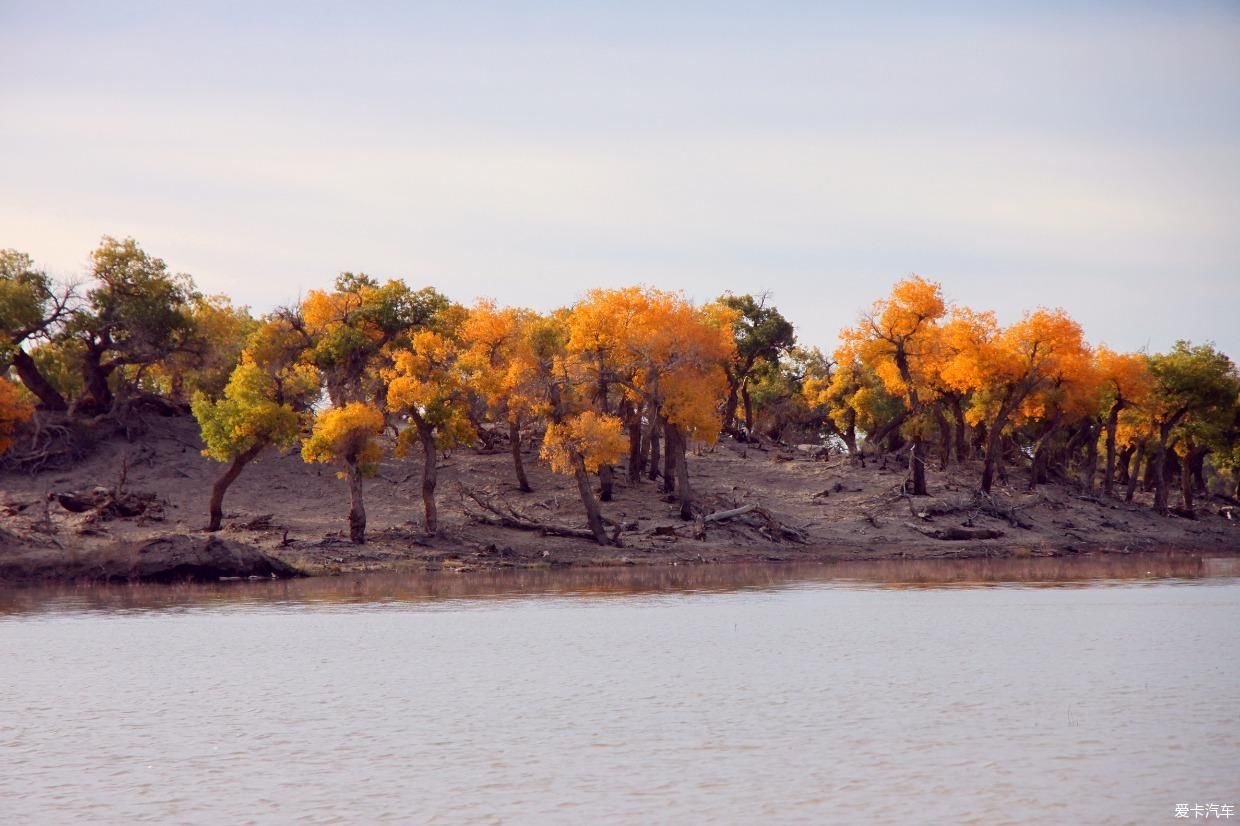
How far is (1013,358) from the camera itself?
68.4 meters

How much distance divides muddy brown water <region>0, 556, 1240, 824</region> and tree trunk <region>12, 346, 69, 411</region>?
2753cm

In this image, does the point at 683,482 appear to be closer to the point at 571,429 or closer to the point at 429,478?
the point at 571,429

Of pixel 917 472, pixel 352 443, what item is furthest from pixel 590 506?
pixel 917 472

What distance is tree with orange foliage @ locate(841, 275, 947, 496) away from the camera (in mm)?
66812

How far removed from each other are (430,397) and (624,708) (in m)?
32.0

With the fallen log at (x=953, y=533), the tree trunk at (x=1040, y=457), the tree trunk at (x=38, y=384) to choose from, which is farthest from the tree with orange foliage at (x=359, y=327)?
the tree trunk at (x=1040, y=457)

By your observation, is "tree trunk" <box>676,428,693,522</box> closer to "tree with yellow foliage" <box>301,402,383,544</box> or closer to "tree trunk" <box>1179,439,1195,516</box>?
"tree with yellow foliage" <box>301,402,383,544</box>

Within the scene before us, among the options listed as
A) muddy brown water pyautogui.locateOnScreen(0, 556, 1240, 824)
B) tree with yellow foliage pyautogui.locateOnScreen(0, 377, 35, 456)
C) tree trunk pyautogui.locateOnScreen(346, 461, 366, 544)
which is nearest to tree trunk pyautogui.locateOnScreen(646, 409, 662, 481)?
tree trunk pyautogui.locateOnScreen(346, 461, 366, 544)

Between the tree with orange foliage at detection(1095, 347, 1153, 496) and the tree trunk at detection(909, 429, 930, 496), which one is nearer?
the tree trunk at detection(909, 429, 930, 496)

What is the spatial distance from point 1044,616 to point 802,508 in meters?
29.9

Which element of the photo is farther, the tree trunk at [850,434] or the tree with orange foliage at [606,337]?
the tree trunk at [850,434]

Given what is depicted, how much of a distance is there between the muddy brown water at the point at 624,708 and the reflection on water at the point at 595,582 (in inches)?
38.3

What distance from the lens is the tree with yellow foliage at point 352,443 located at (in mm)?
50781

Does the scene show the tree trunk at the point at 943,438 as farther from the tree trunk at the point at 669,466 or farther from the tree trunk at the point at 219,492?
the tree trunk at the point at 219,492
